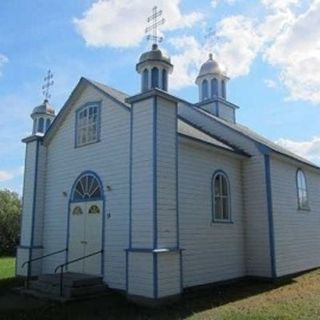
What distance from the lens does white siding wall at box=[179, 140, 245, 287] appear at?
42.9 ft

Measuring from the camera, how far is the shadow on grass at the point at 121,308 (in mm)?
10133

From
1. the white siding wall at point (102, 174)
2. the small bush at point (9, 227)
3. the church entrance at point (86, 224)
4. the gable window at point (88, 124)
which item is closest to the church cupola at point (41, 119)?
the white siding wall at point (102, 174)

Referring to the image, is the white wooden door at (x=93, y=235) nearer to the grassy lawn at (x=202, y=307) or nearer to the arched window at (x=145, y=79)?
the grassy lawn at (x=202, y=307)

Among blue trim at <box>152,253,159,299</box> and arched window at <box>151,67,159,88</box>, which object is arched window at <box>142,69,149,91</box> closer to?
arched window at <box>151,67,159,88</box>

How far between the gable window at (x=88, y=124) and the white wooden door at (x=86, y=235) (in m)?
2.21

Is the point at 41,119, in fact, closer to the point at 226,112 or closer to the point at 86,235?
the point at 86,235

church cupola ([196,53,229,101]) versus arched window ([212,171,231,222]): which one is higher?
church cupola ([196,53,229,101])

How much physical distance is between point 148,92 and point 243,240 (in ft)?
22.7

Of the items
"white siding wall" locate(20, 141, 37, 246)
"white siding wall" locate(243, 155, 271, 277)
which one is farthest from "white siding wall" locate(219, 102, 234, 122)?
"white siding wall" locate(20, 141, 37, 246)

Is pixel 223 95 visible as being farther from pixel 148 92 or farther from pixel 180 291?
pixel 180 291

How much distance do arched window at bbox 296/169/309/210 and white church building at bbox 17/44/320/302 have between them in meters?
0.20

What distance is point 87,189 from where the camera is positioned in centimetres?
1463

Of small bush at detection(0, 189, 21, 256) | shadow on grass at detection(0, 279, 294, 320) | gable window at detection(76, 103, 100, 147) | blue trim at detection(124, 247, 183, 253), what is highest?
gable window at detection(76, 103, 100, 147)

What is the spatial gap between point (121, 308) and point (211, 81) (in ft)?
45.4
